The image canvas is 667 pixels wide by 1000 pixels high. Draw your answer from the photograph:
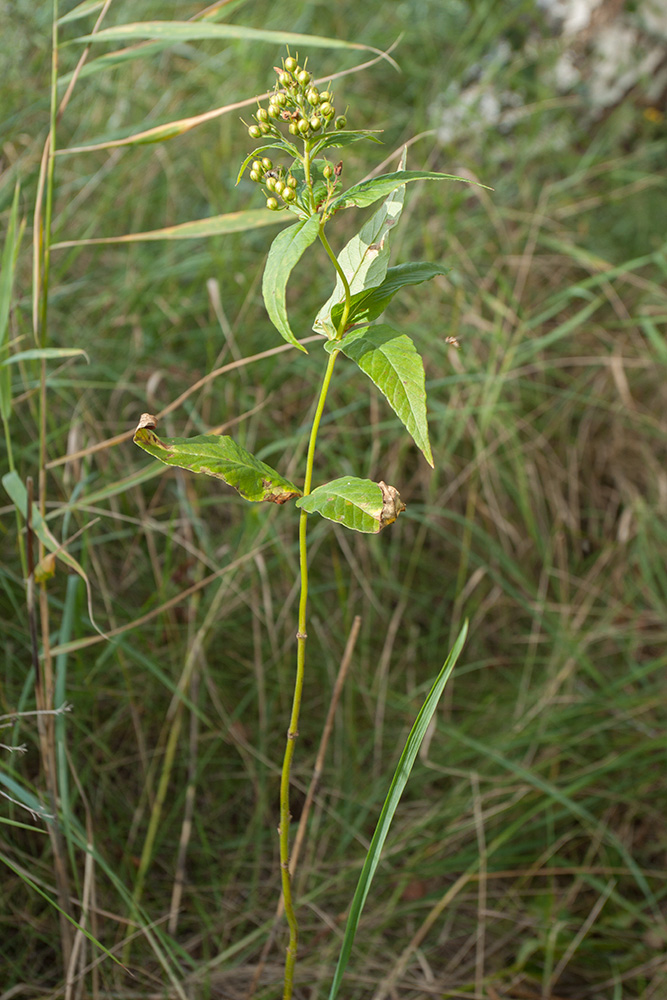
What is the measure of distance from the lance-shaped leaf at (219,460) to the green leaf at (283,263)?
102 mm

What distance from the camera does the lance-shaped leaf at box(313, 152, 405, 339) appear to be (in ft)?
2.06

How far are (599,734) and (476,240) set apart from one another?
4.23 ft

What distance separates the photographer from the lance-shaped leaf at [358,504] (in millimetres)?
586

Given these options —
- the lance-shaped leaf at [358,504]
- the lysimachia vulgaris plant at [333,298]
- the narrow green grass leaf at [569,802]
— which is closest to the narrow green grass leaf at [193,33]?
the lysimachia vulgaris plant at [333,298]

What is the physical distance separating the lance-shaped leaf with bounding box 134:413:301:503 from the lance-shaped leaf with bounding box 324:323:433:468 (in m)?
0.11

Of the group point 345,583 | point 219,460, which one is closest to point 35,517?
point 219,460

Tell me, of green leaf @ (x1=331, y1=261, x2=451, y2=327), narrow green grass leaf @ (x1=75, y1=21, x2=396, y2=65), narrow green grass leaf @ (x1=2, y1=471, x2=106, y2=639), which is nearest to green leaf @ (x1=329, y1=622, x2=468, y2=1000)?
green leaf @ (x1=331, y1=261, x2=451, y2=327)

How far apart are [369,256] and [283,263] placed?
87 millimetres

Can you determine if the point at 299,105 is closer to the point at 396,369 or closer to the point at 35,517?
the point at 396,369

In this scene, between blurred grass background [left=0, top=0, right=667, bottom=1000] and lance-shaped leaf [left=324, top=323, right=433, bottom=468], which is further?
blurred grass background [left=0, top=0, right=667, bottom=1000]

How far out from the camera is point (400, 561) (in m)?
1.71

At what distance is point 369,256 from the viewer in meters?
0.64

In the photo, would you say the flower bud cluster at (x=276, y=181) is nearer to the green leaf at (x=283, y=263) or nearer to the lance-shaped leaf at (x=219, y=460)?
the green leaf at (x=283, y=263)

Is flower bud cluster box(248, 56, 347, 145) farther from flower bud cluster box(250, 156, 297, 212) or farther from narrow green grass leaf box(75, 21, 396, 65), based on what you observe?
narrow green grass leaf box(75, 21, 396, 65)
